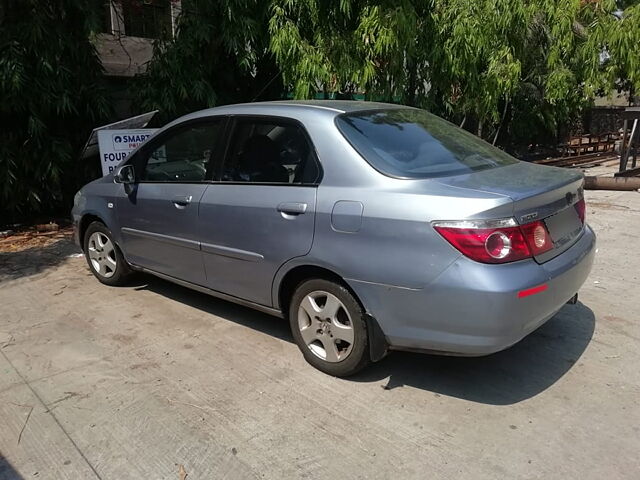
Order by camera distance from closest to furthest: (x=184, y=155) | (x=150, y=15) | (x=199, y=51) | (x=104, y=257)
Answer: (x=184, y=155)
(x=104, y=257)
(x=199, y=51)
(x=150, y=15)

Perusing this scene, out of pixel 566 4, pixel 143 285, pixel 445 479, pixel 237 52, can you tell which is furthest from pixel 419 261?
pixel 566 4

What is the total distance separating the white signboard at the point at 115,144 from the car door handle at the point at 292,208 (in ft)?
12.1

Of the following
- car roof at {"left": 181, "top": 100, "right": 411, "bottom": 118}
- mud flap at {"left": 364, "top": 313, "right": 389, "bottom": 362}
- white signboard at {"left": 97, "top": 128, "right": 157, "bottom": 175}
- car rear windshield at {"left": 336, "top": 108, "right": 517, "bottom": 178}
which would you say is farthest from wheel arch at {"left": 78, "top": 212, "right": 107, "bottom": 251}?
mud flap at {"left": 364, "top": 313, "right": 389, "bottom": 362}

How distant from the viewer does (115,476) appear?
8.93 ft

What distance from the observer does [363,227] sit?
3.18m

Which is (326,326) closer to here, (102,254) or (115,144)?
(102,254)

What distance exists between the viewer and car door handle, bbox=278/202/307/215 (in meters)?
3.46

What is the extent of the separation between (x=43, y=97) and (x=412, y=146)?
5.52 metres

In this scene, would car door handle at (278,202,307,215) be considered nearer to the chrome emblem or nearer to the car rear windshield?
the car rear windshield

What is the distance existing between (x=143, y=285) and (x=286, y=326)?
1.78m

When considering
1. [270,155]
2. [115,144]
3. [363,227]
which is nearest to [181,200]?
[270,155]

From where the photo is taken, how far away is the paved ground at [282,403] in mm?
2787

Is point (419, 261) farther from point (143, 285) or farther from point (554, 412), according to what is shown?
point (143, 285)

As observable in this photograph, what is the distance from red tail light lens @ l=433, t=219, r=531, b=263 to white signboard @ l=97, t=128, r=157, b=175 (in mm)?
4757
